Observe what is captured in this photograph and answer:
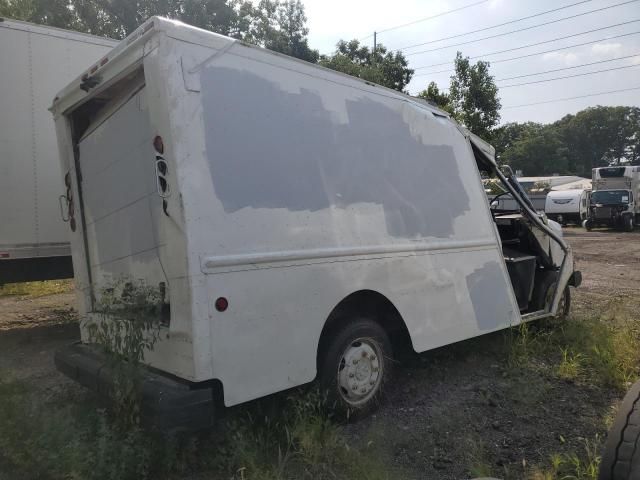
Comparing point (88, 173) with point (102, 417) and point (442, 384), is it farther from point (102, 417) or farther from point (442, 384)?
point (442, 384)

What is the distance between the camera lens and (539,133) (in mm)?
74312

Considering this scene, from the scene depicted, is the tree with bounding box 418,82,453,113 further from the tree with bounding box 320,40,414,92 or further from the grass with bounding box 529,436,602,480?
the grass with bounding box 529,436,602,480

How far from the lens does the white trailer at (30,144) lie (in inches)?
230

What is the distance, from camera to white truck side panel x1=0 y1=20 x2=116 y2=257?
5832mm

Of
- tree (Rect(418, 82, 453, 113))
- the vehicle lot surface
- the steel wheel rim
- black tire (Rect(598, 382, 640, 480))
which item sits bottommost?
the vehicle lot surface

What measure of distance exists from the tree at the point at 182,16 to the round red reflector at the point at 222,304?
1510 centimetres

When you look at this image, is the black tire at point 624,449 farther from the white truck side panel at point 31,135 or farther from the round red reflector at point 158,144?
the white truck side panel at point 31,135

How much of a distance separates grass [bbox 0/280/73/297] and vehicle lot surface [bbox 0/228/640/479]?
10.8 ft

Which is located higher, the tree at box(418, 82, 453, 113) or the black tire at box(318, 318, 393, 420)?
the tree at box(418, 82, 453, 113)

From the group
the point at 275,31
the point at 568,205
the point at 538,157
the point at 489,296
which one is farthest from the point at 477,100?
the point at 538,157

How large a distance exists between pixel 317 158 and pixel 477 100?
16699 millimetres

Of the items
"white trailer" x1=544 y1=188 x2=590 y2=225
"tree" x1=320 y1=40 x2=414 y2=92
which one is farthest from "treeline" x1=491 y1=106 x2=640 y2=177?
"tree" x1=320 y1=40 x2=414 y2=92

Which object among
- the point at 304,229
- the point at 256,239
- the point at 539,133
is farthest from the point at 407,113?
the point at 539,133

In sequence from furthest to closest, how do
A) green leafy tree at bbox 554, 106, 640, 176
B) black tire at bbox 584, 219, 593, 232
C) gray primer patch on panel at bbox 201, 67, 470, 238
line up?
1. green leafy tree at bbox 554, 106, 640, 176
2. black tire at bbox 584, 219, 593, 232
3. gray primer patch on panel at bbox 201, 67, 470, 238
